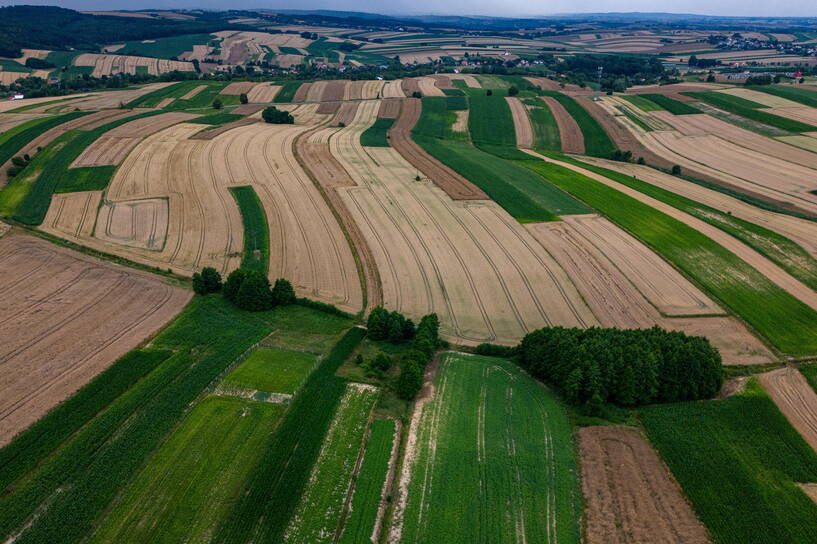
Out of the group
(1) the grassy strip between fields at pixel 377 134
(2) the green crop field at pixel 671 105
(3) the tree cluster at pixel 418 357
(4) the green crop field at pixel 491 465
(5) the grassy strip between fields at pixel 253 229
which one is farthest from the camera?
(2) the green crop field at pixel 671 105

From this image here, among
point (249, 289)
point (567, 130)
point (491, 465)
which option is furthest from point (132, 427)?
point (567, 130)

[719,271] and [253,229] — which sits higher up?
[253,229]

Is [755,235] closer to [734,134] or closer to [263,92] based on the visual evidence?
[734,134]

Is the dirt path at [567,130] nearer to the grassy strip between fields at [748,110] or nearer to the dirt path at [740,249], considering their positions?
the dirt path at [740,249]

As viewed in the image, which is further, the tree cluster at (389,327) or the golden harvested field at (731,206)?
the golden harvested field at (731,206)

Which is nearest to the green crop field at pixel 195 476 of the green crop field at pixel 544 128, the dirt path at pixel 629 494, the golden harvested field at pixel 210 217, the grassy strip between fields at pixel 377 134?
the golden harvested field at pixel 210 217
